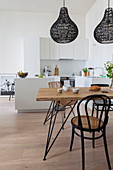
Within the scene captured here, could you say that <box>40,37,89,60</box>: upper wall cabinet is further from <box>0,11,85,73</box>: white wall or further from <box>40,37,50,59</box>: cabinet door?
<box>0,11,85,73</box>: white wall

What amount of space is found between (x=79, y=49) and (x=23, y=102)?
11.3ft

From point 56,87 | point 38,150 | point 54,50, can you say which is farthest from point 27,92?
point 54,50

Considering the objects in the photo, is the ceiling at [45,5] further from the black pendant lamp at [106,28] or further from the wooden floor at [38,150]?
the wooden floor at [38,150]

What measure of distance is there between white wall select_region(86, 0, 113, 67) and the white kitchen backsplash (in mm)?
486

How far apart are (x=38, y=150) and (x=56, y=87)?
163 centimetres

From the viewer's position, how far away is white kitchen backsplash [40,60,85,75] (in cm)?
620

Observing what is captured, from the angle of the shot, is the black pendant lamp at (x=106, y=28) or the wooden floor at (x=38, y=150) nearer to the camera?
the wooden floor at (x=38, y=150)

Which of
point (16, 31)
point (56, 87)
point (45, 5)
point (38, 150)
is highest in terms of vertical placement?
point (45, 5)

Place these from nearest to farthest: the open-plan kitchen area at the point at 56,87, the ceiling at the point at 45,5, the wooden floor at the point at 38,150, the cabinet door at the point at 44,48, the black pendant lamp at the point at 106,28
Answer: the wooden floor at the point at 38,150 → the open-plan kitchen area at the point at 56,87 → the black pendant lamp at the point at 106,28 → the ceiling at the point at 45,5 → the cabinet door at the point at 44,48

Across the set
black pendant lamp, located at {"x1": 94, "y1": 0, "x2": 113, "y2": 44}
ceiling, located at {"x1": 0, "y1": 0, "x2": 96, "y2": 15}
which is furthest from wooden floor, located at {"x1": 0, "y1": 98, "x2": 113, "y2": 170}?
ceiling, located at {"x1": 0, "y1": 0, "x2": 96, "y2": 15}

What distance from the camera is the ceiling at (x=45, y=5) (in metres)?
5.11

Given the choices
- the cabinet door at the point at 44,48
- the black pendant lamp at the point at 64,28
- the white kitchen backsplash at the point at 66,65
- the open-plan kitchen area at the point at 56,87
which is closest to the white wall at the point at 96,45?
the open-plan kitchen area at the point at 56,87

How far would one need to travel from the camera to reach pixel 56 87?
334 centimetres

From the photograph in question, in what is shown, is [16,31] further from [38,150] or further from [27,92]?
[38,150]
